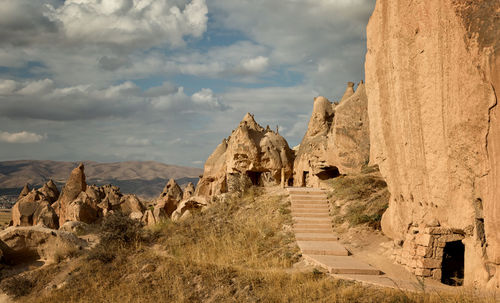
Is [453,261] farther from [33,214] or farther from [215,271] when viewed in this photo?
[33,214]

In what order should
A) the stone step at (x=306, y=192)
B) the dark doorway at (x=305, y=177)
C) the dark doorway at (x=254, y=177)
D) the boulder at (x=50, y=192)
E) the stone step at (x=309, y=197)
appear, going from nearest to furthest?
the stone step at (x=309, y=197), the stone step at (x=306, y=192), the dark doorway at (x=305, y=177), the dark doorway at (x=254, y=177), the boulder at (x=50, y=192)

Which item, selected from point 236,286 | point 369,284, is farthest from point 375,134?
point 236,286

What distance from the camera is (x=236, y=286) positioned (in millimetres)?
7645

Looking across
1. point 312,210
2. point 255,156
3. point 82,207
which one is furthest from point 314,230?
point 82,207

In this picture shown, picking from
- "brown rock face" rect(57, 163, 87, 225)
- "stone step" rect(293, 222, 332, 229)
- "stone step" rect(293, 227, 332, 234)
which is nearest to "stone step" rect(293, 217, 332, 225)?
"stone step" rect(293, 222, 332, 229)

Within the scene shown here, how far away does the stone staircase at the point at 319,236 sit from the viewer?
7.68 metres

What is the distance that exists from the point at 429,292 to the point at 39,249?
10.7 metres

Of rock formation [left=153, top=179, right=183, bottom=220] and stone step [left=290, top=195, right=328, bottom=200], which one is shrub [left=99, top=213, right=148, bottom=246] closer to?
stone step [left=290, top=195, right=328, bottom=200]

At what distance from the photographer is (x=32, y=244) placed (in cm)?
1203

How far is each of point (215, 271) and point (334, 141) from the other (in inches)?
380

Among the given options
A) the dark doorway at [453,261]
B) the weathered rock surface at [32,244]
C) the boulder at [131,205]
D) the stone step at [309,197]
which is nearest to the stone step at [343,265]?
the dark doorway at [453,261]

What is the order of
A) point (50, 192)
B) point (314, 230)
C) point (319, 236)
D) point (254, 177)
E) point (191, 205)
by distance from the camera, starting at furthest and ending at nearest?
point (50, 192) → point (254, 177) → point (191, 205) → point (314, 230) → point (319, 236)

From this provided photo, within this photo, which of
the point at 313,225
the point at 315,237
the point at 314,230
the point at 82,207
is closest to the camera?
the point at 315,237

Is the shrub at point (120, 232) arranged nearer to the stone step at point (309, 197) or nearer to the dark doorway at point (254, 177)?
the stone step at point (309, 197)
